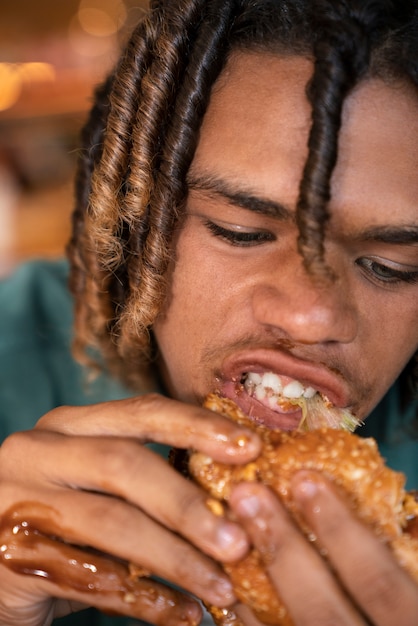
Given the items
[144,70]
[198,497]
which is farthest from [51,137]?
[198,497]

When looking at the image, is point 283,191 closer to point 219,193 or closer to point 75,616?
point 219,193

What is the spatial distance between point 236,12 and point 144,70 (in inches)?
10.1

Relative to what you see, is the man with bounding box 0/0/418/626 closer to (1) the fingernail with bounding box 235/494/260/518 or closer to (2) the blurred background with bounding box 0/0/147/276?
(1) the fingernail with bounding box 235/494/260/518

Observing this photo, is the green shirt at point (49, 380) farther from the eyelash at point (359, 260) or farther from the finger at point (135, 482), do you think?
the finger at point (135, 482)

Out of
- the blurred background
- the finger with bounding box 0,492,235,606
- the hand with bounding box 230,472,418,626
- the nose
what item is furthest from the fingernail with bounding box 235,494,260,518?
the blurred background

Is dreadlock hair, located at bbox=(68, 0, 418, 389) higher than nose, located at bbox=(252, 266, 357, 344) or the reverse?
higher

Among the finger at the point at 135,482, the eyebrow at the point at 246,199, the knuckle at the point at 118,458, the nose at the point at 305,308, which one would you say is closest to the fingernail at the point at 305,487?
the finger at the point at 135,482

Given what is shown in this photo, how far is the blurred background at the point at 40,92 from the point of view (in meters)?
3.44

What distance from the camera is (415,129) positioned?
1370 millimetres

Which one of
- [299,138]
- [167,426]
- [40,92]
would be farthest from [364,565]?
[40,92]

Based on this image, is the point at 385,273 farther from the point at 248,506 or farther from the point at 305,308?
the point at 248,506

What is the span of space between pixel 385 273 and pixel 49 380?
117cm

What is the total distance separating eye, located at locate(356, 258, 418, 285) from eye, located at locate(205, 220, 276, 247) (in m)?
0.21

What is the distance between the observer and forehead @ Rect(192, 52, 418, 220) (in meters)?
1.31
